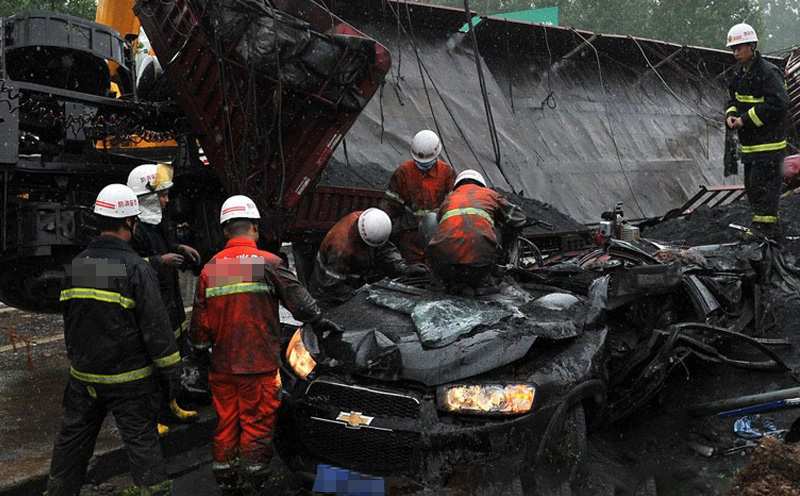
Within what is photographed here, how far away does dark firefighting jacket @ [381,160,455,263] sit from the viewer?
6.79 meters

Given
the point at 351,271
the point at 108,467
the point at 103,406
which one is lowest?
the point at 108,467

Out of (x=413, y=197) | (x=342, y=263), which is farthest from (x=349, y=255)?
(x=413, y=197)

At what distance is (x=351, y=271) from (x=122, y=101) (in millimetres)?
2409

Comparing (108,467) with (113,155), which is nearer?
(108,467)

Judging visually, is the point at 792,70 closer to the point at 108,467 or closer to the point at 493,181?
the point at 493,181

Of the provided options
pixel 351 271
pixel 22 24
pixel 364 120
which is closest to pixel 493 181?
pixel 364 120

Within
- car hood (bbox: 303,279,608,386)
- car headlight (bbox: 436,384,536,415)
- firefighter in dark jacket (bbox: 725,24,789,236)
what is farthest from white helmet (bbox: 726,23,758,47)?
car headlight (bbox: 436,384,536,415)

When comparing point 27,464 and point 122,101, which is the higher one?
point 122,101

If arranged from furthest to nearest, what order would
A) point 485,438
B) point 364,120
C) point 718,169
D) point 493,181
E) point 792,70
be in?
1. point 718,169
2. point 792,70
3. point 493,181
4. point 364,120
5. point 485,438

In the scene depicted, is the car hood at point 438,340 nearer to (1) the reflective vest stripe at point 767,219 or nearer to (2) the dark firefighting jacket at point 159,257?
(2) the dark firefighting jacket at point 159,257

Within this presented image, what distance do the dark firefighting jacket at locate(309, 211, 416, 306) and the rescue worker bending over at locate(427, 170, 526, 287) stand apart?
3.90 ft

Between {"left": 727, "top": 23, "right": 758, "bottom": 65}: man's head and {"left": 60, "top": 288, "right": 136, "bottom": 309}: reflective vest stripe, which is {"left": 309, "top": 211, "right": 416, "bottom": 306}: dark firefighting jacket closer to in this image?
{"left": 60, "top": 288, "right": 136, "bottom": 309}: reflective vest stripe

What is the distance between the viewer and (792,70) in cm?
1462

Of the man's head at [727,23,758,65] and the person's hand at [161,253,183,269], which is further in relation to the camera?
the man's head at [727,23,758,65]
